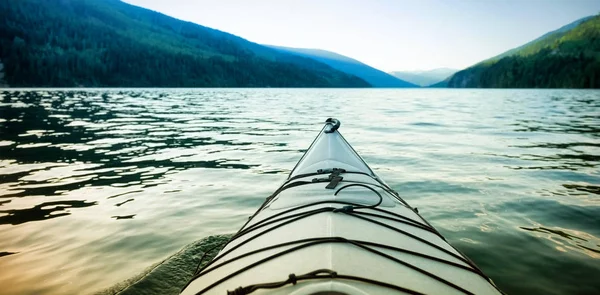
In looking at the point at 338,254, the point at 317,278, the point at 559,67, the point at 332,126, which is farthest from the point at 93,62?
the point at 559,67

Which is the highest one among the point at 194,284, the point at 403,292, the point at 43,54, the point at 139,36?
the point at 139,36

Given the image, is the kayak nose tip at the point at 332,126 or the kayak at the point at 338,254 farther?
the kayak nose tip at the point at 332,126

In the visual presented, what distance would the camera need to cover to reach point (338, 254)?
243cm

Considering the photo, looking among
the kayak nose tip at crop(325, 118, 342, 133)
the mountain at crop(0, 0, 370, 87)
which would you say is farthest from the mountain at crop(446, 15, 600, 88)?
the kayak nose tip at crop(325, 118, 342, 133)

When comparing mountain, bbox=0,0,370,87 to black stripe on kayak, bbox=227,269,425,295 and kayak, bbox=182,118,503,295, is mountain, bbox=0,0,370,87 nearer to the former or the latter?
kayak, bbox=182,118,503,295

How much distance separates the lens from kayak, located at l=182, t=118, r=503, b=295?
7.18ft

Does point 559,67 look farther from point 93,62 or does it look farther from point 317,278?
point 93,62

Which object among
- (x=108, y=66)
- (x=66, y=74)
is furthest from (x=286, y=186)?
(x=108, y=66)

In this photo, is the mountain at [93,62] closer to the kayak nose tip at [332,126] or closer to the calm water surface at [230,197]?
the calm water surface at [230,197]

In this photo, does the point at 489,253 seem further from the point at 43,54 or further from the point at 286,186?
the point at 43,54

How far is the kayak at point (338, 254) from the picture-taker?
219 cm

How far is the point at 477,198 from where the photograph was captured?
23.3 ft

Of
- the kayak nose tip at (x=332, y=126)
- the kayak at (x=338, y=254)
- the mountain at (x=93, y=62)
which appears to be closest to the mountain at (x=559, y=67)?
the mountain at (x=93, y=62)

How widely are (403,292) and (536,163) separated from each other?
9709 mm
